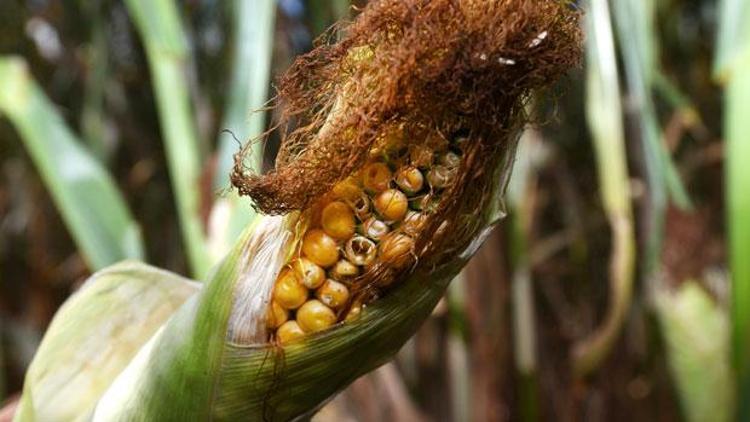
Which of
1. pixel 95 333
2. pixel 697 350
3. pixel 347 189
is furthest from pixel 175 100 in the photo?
pixel 697 350

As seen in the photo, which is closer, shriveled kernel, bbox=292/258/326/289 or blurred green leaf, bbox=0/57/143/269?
shriveled kernel, bbox=292/258/326/289

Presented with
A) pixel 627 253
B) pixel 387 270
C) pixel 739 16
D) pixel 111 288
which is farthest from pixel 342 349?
pixel 627 253

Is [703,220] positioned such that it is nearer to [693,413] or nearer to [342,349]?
[693,413]

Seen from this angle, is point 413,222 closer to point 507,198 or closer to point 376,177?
point 376,177

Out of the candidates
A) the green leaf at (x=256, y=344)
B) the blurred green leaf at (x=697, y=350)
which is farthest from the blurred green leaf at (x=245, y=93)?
Result: the blurred green leaf at (x=697, y=350)

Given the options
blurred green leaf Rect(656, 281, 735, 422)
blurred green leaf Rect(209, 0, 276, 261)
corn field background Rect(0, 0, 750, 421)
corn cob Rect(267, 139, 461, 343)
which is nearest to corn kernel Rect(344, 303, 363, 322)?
corn cob Rect(267, 139, 461, 343)

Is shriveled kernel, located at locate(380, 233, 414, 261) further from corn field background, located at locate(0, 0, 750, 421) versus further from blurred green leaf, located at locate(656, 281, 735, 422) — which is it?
blurred green leaf, located at locate(656, 281, 735, 422)
